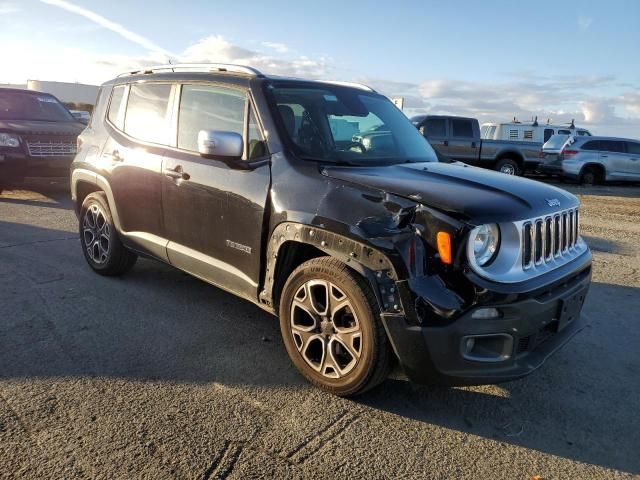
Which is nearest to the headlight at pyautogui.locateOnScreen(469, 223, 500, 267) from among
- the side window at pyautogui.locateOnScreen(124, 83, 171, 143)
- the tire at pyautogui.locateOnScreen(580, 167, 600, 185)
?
the side window at pyautogui.locateOnScreen(124, 83, 171, 143)

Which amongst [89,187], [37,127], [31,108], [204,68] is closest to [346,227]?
[204,68]

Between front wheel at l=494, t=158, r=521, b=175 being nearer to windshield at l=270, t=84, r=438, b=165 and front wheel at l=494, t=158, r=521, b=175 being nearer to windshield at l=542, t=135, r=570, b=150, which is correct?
windshield at l=542, t=135, r=570, b=150

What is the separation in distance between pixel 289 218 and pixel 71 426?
164cm

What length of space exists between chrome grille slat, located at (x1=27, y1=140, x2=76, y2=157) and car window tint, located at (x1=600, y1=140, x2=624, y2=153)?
590 inches

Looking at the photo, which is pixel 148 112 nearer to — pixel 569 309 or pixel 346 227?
pixel 346 227

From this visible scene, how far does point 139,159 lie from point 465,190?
9.18ft

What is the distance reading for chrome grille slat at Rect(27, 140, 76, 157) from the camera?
972 cm

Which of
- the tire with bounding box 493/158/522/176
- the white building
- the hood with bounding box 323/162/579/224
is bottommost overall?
the tire with bounding box 493/158/522/176

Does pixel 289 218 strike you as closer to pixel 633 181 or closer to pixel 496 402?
pixel 496 402

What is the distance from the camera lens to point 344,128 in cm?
401

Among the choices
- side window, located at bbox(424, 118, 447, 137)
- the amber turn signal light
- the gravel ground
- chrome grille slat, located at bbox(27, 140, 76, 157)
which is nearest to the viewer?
the gravel ground

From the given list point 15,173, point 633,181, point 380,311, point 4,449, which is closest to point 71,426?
point 4,449

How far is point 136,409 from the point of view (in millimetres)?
3045

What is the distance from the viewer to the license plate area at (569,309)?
3.14 metres
